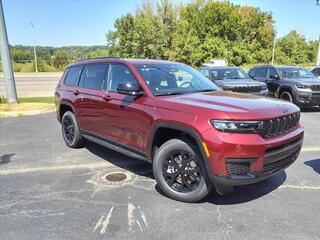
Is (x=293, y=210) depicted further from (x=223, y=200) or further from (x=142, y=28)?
(x=142, y=28)

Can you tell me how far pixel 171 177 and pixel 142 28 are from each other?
2716cm

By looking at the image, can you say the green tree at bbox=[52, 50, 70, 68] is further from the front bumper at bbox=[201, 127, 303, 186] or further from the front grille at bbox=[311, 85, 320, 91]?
the front bumper at bbox=[201, 127, 303, 186]

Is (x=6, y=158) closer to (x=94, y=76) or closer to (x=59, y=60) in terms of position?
(x=94, y=76)

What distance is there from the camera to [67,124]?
265 inches

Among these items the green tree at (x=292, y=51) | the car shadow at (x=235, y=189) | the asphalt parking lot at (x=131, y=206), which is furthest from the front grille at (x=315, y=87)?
the green tree at (x=292, y=51)

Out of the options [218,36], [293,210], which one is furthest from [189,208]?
[218,36]

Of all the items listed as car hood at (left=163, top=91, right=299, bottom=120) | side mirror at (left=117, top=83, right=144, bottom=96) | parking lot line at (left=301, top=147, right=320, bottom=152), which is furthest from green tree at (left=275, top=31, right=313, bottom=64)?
side mirror at (left=117, top=83, right=144, bottom=96)

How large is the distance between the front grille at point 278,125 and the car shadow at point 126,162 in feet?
6.88

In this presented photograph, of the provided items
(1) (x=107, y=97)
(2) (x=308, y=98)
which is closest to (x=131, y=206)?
(1) (x=107, y=97)

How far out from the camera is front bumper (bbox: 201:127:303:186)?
341cm

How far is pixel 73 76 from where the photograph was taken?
21.3 ft

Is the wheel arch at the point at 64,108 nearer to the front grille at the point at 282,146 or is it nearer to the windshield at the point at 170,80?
the windshield at the point at 170,80

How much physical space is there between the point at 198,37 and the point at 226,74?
1267 inches

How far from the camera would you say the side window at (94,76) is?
5.41 m
